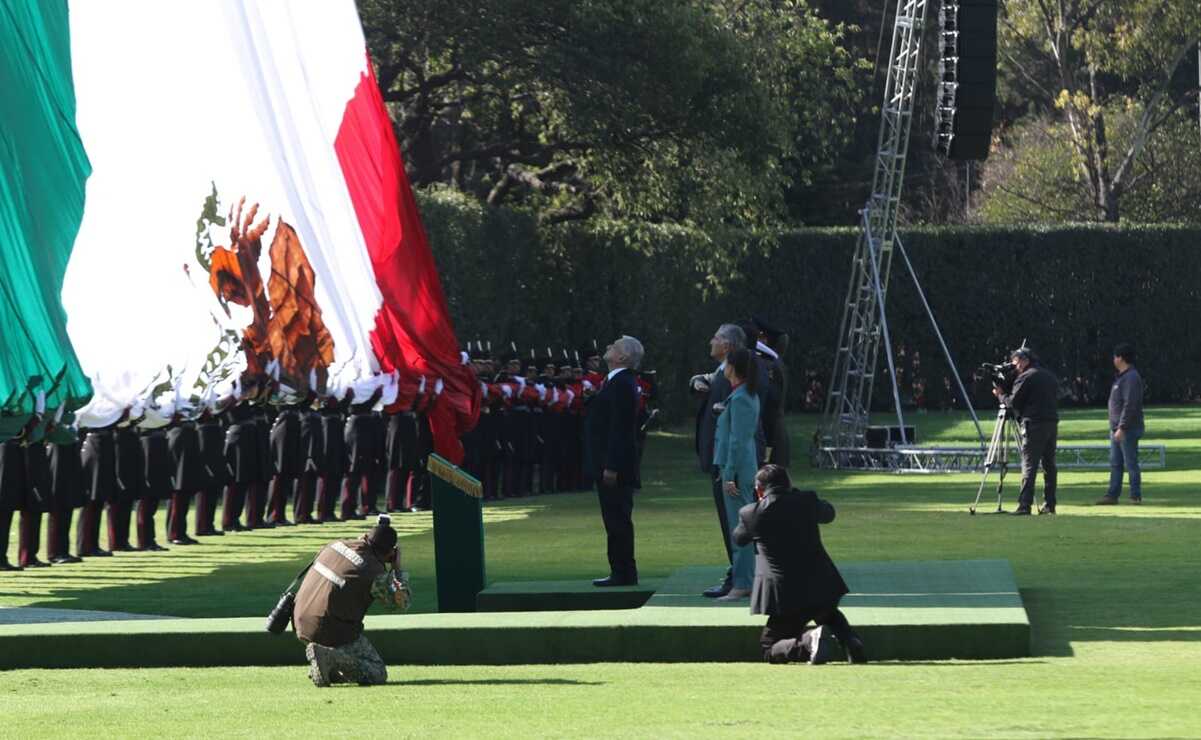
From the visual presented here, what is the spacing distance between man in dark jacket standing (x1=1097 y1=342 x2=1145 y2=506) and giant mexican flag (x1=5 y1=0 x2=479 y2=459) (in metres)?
7.66

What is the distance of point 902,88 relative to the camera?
31188 millimetres

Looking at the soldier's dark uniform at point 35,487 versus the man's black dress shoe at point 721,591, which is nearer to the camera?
the man's black dress shoe at point 721,591

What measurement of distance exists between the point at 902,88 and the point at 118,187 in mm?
16243

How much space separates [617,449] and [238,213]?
4091 millimetres

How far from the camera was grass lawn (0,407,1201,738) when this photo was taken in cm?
995

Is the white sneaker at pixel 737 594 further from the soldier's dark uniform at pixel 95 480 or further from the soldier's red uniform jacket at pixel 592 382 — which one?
the soldier's red uniform jacket at pixel 592 382

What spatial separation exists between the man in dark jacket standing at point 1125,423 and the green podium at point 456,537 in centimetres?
964

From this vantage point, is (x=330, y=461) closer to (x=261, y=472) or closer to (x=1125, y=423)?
(x=261, y=472)

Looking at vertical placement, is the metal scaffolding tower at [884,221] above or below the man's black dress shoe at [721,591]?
above

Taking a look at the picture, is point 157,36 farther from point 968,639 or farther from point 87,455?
point 968,639

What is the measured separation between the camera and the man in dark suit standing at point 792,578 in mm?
12062

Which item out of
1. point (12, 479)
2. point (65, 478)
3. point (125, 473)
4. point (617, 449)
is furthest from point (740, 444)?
point (125, 473)

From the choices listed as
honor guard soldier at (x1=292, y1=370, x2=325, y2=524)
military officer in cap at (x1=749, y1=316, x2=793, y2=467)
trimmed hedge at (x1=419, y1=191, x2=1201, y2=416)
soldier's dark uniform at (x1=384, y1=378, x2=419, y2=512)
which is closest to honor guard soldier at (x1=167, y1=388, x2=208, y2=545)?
honor guard soldier at (x1=292, y1=370, x2=325, y2=524)

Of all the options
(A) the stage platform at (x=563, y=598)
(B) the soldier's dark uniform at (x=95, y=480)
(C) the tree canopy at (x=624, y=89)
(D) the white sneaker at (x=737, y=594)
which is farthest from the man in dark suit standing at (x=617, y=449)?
(C) the tree canopy at (x=624, y=89)
